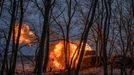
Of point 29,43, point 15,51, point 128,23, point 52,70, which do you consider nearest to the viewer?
point 15,51

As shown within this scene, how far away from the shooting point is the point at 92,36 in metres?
49.8

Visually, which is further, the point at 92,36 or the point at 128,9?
the point at 92,36

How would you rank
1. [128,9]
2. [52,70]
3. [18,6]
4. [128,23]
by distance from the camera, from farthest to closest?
[52,70] → [128,9] → [128,23] → [18,6]

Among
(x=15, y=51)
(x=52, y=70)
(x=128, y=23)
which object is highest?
(x=128, y=23)

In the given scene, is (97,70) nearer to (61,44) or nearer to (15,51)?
(61,44)

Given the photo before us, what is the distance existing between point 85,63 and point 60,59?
3.51 metres

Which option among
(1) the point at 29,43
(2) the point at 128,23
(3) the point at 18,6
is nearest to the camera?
(3) the point at 18,6

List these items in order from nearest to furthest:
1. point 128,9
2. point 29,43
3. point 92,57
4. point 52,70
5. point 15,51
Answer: point 15,51, point 128,9, point 29,43, point 52,70, point 92,57

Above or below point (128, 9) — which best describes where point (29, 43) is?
below

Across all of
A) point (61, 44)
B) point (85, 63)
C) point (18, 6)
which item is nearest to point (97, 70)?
point (85, 63)

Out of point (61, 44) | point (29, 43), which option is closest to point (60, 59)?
point (61, 44)

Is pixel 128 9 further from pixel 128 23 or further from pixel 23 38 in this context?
pixel 23 38

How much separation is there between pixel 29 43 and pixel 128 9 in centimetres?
1194

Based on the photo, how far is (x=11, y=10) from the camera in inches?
1149
